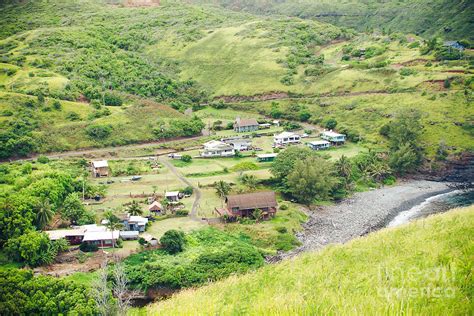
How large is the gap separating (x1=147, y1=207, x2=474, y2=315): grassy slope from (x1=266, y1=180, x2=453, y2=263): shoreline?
64.7ft

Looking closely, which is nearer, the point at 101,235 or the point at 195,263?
the point at 195,263

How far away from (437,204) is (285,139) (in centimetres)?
1948

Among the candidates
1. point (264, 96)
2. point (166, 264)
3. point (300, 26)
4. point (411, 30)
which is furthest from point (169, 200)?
point (411, 30)

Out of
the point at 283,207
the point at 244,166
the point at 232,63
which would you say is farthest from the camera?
the point at 232,63

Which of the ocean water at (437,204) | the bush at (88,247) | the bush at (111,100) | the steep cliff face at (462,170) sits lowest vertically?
the ocean water at (437,204)

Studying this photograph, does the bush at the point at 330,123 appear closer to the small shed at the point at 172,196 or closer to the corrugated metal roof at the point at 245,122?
the corrugated metal roof at the point at 245,122

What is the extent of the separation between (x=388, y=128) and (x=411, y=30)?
244 feet

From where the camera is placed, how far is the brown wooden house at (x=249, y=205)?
1457 inches

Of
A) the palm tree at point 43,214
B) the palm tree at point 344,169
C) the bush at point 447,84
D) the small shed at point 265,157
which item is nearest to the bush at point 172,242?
the palm tree at point 43,214

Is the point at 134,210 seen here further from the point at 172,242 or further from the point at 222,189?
the point at 222,189

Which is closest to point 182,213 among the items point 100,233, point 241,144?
point 100,233

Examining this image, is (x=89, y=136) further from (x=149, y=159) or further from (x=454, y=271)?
(x=454, y=271)

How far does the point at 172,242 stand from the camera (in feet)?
100

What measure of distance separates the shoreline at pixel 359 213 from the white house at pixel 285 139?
12527 mm
